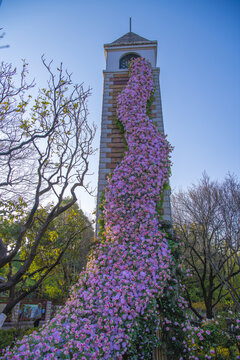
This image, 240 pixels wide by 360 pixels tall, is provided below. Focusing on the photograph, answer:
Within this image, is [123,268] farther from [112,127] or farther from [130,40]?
[130,40]

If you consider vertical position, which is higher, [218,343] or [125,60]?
[125,60]

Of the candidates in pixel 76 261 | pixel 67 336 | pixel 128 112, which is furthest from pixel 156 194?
pixel 76 261

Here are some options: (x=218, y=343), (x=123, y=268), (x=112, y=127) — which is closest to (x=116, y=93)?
(x=112, y=127)

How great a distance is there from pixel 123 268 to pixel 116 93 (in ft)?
20.5

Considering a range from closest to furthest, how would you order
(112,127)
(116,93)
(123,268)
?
(123,268), (112,127), (116,93)

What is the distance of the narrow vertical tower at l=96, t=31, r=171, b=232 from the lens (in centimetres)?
672

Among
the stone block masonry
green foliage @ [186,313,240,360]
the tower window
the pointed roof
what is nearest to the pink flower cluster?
the stone block masonry

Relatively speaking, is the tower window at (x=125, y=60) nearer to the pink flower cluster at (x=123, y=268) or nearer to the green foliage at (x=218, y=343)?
the pink flower cluster at (x=123, y=268)

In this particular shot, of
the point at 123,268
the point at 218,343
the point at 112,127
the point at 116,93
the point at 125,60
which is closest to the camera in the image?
the point at 123,268

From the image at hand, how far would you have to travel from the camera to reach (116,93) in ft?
26.6

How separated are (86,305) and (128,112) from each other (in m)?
5.57

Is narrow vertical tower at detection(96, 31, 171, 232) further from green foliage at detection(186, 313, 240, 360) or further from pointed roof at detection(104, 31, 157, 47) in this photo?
green foliage at detection(186, 313, 240, 360)

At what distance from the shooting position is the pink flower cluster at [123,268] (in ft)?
10.3

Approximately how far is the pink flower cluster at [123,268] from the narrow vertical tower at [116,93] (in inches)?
18.9
